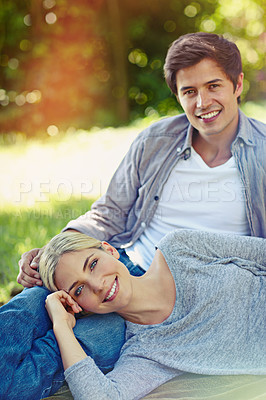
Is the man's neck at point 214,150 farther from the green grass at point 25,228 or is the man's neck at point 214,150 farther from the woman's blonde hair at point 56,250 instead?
the green grass at point 25,228

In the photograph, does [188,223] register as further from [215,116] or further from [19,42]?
[19,42]

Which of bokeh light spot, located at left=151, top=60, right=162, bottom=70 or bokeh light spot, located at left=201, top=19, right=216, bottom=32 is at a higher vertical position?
bokeh light spot, located at left=201, top=19, right=216, bottom=32

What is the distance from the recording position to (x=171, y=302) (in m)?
2.30

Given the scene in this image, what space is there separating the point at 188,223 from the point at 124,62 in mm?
8924

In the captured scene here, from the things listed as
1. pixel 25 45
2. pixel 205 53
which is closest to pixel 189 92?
pixel 205 53

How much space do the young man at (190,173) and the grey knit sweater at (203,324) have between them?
9.4 inches

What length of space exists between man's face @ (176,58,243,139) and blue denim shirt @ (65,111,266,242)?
0.36 ft

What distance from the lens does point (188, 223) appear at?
2.79m

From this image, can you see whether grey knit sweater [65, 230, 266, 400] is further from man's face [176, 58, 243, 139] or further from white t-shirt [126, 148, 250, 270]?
man's face [176, 58, 243, 139]

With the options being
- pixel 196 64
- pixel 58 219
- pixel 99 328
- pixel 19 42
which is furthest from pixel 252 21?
pixel 99 328

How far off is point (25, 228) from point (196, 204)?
2.33 metres

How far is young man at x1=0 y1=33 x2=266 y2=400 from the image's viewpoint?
267 centimetres

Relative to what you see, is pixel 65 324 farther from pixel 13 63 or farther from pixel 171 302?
pixel 13 63

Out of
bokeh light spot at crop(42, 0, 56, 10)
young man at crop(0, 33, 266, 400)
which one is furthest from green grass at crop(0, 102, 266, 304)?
bokeh light spot at crop(42, 0, 56, 10)
